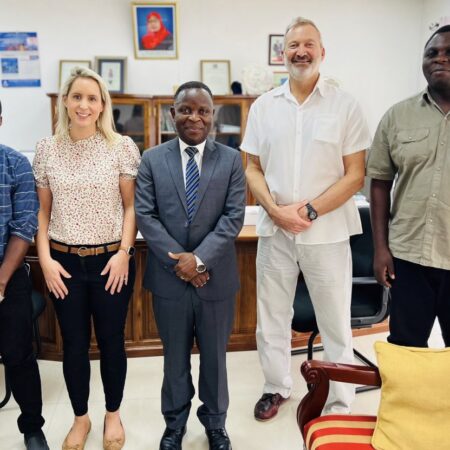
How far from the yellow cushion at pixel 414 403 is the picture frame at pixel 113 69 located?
4.32 metres

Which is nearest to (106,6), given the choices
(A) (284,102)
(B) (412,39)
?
(B) (412,39)

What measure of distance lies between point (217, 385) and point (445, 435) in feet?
2.81

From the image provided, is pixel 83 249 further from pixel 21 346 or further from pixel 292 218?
pixel 292 218

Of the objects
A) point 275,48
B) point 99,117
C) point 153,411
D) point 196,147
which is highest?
point 275,48

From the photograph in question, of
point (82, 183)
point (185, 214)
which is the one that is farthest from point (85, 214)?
point (185, 214)

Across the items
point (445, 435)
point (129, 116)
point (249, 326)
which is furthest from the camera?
point (129, 116)

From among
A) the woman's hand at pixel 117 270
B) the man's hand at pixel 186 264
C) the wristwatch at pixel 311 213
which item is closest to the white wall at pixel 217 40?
the wristwatch at pixel 311 213

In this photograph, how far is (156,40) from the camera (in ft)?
16.2

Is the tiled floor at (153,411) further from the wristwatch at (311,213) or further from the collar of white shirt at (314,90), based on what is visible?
the collar of white shirt at (314,90)

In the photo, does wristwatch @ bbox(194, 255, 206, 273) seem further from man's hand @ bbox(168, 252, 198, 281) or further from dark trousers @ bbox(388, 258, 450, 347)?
dark trousers @ bbox(388, 258, 450, 347)

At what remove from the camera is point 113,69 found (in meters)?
4.95

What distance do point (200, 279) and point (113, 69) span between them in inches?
152

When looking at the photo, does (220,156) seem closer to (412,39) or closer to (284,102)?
(284,102)

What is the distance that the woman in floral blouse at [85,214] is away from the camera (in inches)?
68.1
